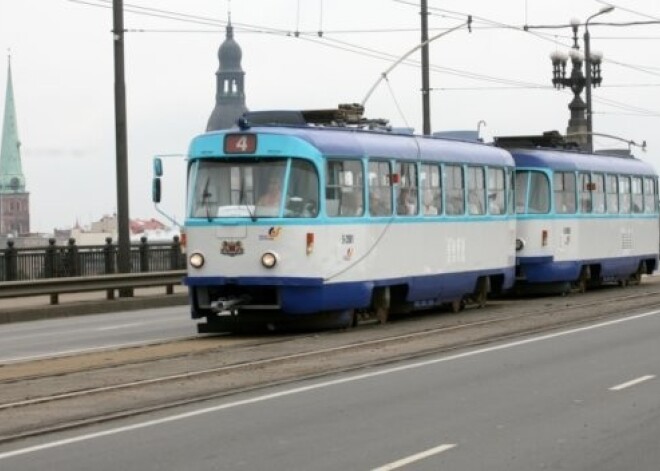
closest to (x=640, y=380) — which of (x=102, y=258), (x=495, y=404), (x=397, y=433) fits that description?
(x=495, y=404)

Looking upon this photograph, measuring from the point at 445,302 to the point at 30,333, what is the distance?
23.5 ft

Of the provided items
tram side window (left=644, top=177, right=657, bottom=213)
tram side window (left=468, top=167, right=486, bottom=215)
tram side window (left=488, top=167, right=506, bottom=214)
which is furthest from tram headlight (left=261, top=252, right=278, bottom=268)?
tram side window (left=644, top=177, right=657, bottom=213)

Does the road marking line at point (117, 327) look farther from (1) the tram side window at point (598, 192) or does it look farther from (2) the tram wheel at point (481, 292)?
(1) the tram side window at point (598, 192)

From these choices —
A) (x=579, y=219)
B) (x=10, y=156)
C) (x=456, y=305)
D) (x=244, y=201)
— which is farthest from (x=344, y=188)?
(x=10, y=156)

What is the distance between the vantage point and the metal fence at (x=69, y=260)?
101 feet

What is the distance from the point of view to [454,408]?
1228 centimetres

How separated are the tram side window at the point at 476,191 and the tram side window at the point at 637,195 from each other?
31.8 feet

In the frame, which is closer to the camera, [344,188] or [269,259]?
[269,259]

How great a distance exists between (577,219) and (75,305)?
35.4 ft

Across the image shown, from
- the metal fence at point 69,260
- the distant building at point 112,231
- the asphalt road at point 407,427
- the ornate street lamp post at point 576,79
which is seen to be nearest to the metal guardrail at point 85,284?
the metal fence at point 69,260

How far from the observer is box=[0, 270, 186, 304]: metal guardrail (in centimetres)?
2777

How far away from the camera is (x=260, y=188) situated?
19.8m

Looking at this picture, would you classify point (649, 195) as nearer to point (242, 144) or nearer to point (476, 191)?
point (476, 191)

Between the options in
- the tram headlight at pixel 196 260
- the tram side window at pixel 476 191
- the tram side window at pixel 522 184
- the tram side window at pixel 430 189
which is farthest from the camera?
the tram side window at pixel 522 184
